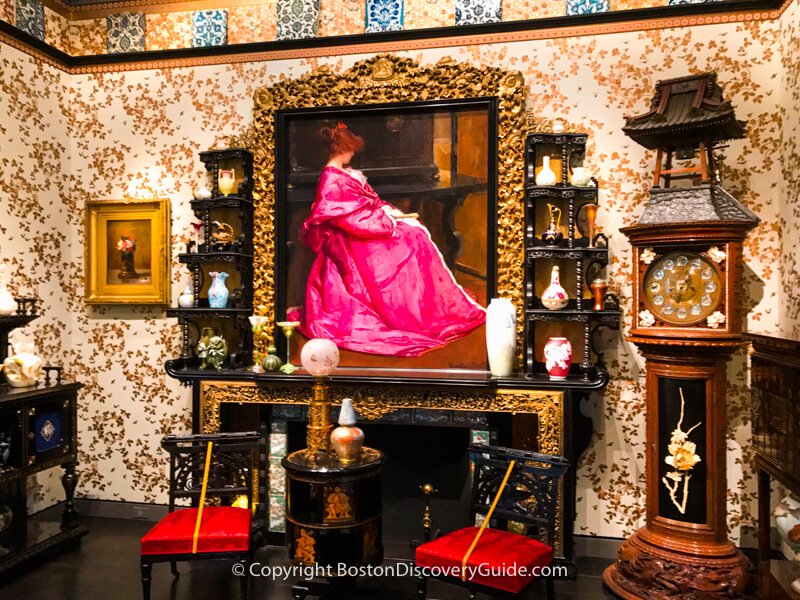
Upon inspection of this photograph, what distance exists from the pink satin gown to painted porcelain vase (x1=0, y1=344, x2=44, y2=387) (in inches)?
71.7

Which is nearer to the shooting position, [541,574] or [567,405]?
[541,574]

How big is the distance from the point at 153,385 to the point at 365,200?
222cm

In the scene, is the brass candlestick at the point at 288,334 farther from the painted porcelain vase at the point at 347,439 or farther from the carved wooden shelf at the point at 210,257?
the painted porcelain vase at the point at 347,439

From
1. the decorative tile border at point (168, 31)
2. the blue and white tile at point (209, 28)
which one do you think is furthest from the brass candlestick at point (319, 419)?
the decorative tile border at point (168, 31)

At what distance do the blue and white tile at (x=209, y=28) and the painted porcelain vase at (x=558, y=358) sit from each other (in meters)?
3.33

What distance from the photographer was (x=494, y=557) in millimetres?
3008

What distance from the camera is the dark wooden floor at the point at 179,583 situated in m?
3.65

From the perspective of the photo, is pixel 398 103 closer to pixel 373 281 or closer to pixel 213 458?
pixel 373 281

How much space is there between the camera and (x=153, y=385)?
4969 mm

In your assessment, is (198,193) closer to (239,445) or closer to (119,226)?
(119,226)

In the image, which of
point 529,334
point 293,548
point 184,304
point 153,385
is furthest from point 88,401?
point 529,334

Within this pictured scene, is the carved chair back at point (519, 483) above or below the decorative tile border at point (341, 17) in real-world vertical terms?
below

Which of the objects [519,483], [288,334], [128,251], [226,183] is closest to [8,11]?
[128,251]

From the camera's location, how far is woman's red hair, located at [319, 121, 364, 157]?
4.59 metres
